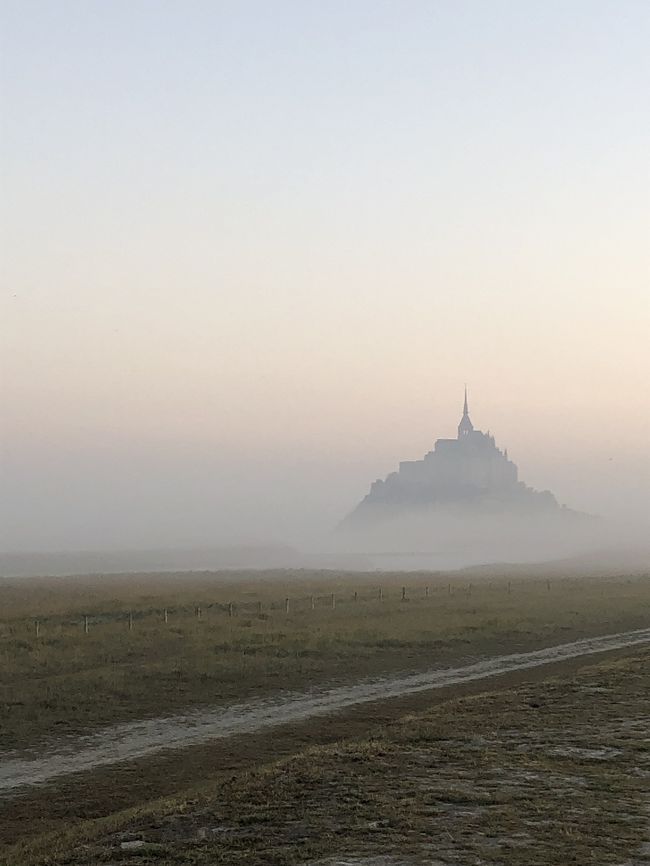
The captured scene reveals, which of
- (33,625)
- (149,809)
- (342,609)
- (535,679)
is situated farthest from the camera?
(342,609)

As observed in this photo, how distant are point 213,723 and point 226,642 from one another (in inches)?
496

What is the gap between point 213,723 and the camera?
22453mm

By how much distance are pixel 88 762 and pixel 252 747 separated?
12.3ft

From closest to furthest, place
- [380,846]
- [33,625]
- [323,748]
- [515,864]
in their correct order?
1. [515,864]
2. [380,846]
3. [323,748]
4. [33,625]

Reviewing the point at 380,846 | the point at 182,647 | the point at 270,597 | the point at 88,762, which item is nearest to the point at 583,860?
the point at 380,846

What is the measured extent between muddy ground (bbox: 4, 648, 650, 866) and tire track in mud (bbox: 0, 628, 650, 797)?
107 centimetres

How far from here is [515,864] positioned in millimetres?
10406

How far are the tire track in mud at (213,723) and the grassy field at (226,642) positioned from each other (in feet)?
3.42

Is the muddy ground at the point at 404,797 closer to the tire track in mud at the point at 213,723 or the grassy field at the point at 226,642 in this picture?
the tire track in mud at the point at 213,723

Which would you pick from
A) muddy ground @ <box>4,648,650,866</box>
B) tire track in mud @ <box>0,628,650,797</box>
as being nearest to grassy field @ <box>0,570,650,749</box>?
tire track in mud @ <box>0,628,650,797</box>

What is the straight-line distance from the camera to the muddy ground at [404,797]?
11.1m

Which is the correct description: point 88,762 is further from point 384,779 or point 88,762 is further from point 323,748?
point 384,779

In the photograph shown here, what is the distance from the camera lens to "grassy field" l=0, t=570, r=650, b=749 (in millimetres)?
24875

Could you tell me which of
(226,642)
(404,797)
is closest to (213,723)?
(404,797)
